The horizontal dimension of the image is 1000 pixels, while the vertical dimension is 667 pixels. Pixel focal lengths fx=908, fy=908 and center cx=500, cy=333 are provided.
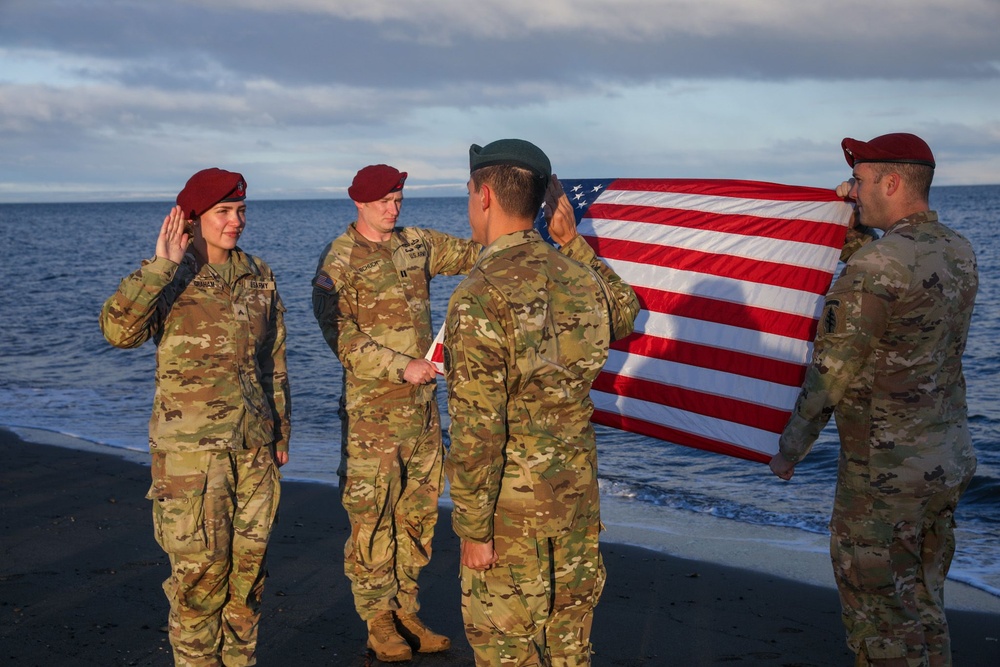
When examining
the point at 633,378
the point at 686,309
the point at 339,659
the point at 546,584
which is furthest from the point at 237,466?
the point at 686,309

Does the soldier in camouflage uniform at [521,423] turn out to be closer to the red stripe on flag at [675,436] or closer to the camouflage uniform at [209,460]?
the camouflage uniform at [209,460]

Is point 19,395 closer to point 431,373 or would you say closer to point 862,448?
point 431,373

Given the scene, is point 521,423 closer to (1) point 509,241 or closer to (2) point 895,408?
(1) point 509,241

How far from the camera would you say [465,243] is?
16.7 feet

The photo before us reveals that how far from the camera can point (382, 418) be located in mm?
4680

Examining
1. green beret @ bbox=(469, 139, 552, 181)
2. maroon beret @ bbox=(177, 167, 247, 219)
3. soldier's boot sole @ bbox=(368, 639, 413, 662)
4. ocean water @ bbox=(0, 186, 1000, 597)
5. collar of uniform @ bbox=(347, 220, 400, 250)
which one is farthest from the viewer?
ocean water @ bbox=(0, 186, 1000, 597)

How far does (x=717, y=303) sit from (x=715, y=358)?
12.1 inches

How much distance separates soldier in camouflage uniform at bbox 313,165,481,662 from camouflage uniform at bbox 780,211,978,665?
6.52 feet

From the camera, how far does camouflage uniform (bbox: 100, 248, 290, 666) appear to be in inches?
151

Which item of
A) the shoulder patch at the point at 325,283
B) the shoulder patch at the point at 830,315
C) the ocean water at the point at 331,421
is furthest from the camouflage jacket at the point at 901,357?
the ocean water at the point at 331,421

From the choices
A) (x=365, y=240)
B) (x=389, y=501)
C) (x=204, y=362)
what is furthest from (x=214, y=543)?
(x=365, y=240)

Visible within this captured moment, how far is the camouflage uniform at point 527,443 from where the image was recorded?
289cm

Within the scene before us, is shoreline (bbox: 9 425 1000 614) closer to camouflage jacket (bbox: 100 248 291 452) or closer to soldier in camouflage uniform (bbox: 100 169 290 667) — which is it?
soldier in camouflage uniform (bbox: 100 169 290 667)

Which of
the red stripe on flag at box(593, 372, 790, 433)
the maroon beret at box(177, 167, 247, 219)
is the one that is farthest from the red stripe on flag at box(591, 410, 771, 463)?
the maroon beret at box(177, 167, 247, 219)
